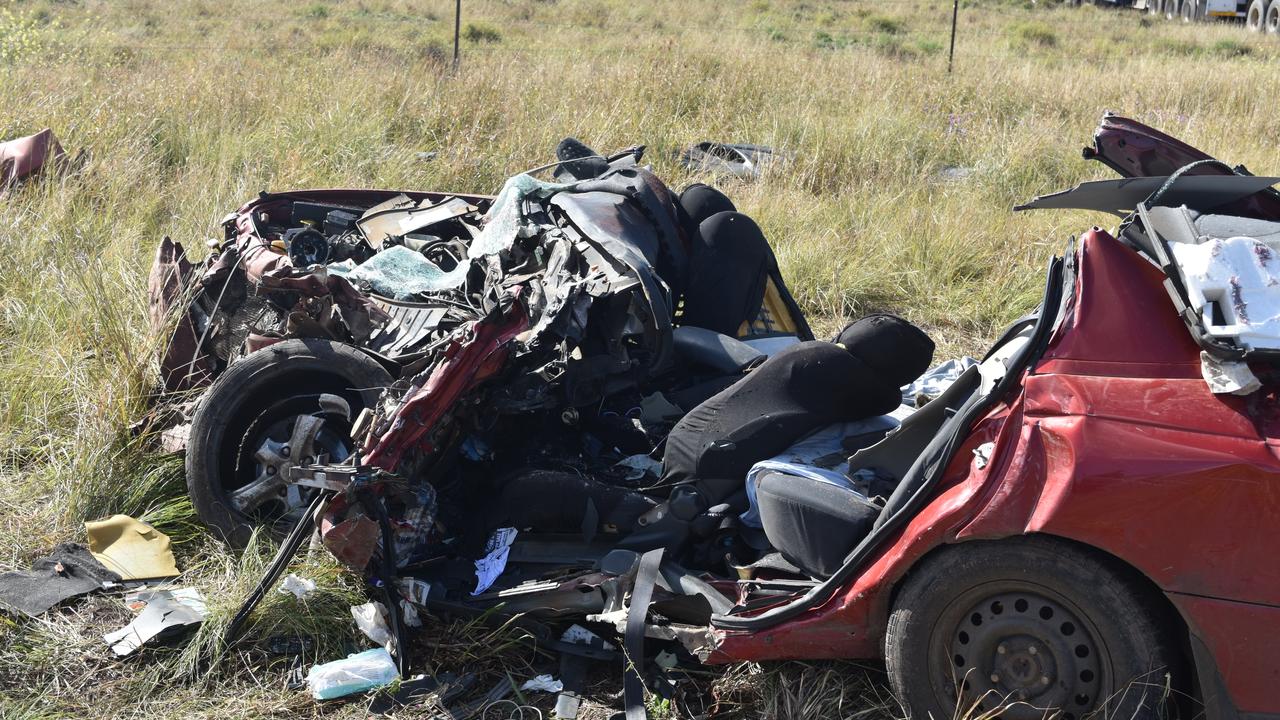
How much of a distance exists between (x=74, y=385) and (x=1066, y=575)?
426cm

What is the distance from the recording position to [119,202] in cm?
723

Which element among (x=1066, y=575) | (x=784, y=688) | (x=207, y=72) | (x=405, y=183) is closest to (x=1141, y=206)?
(x=1066, y=575)

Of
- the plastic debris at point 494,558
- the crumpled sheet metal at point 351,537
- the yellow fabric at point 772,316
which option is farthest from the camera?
the yellow fabric at point 772,316

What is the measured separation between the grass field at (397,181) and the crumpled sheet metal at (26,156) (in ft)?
0.75

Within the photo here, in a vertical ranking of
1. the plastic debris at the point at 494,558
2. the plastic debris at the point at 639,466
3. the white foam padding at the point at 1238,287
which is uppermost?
the white foam padding at the point at 1238,287

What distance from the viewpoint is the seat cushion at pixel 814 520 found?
2.94 metres

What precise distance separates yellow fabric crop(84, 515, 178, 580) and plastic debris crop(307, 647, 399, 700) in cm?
95

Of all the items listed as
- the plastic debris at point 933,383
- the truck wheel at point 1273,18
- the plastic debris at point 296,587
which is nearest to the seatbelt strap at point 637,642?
the plastic debris at point 296,587

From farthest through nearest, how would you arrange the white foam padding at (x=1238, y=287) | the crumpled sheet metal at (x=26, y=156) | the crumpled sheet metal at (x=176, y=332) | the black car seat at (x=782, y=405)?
1. the crumpled sheet metal at (x=26, y=156)
2. the crumpled sheet metal at (x=176, y=332)
3. the black car seat at (x=782, y=405)
4. the white foam padding at (x=1238, y=287)

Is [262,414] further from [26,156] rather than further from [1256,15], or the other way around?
[1256,15]

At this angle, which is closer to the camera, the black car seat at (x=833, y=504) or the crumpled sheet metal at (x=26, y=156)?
the black car seat at (x=833, y=504)

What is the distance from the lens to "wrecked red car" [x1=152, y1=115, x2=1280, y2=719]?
2.44 metres

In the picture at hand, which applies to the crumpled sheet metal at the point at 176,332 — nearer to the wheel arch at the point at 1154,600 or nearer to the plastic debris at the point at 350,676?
the plastic debris at the point at 350,676

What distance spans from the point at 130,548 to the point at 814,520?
2.71 meters
